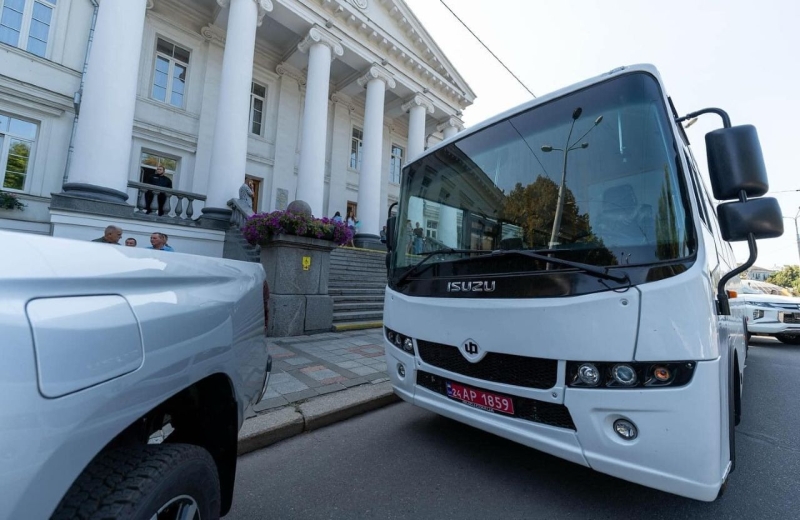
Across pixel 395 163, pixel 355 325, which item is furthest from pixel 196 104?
pixel 355 325

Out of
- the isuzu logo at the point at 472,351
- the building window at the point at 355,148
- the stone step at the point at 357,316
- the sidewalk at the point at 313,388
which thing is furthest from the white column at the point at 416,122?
the isuzu logo at the point at 472,351

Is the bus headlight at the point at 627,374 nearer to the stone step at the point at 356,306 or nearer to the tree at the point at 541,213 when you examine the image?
the tree at the point at 541,213

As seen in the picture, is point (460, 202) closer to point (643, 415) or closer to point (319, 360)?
point (643, 415)

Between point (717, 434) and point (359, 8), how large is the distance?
57.6 ft

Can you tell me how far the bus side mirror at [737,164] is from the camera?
1894mm

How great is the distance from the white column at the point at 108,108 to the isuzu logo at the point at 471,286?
9234mm

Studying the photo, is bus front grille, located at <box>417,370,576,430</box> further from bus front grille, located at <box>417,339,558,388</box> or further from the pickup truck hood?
the pickup truck hood

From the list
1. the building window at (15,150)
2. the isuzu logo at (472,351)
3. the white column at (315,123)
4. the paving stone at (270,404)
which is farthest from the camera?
the white column at (315,123)

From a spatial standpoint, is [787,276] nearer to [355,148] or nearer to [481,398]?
[355,148]

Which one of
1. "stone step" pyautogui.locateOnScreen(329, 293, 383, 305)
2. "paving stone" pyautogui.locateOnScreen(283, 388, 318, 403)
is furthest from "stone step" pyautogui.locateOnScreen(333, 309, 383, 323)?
"paving stone" pyautogui.locateOnScreen(283, 388, 318, 403)

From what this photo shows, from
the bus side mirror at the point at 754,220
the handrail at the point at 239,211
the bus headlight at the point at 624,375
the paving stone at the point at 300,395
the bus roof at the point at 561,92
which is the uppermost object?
the handrail at the point at 239,211

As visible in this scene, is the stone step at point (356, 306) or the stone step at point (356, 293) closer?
the stone step at point (356, 306)

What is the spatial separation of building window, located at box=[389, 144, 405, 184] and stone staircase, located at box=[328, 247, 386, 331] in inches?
370

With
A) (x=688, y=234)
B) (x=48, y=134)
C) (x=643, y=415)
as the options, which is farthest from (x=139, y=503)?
(x=48, y=134)
